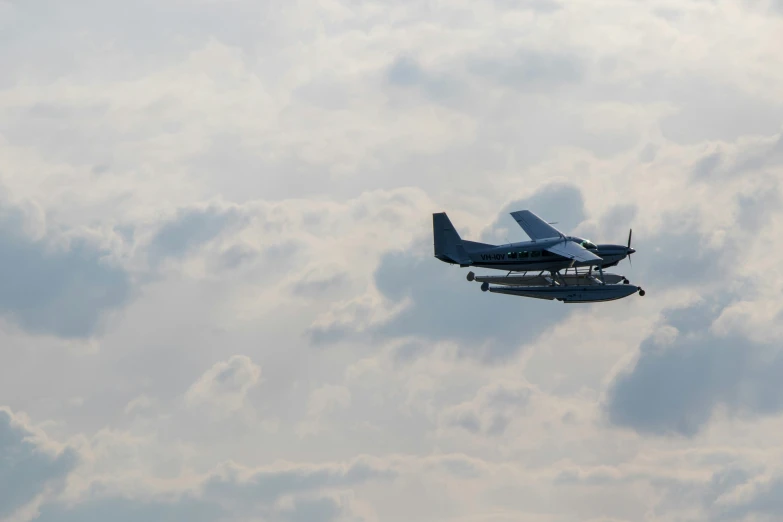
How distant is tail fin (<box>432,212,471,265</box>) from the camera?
373ft

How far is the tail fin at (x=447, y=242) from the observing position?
113625 mm

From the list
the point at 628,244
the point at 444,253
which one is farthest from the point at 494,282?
the point at 628,244

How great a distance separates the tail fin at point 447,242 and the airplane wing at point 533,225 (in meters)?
10.5

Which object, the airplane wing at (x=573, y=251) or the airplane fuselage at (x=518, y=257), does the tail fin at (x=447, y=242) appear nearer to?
the airplane fuselage at (x=518, y=257)

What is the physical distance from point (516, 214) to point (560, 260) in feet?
48.2

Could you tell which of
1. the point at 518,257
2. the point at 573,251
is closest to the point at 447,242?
the point at 518,257

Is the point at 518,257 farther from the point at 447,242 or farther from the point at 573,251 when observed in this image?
the point at 447,242

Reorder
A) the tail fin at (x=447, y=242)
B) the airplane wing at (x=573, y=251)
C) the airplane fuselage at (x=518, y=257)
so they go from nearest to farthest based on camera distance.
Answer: the airplane wing at (x=573, y=251)
the airplane fuselage at (x=518, y=257)
the tail fin at (x=447, y=242)

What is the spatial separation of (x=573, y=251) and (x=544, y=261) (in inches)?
135

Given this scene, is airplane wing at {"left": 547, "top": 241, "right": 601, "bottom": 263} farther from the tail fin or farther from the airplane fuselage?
the tail fin

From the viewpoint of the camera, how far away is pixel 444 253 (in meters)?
114

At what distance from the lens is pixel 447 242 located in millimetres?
113812

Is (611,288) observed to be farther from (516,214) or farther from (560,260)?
(516,214)

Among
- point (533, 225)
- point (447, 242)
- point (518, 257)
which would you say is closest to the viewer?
point (518, 257)
